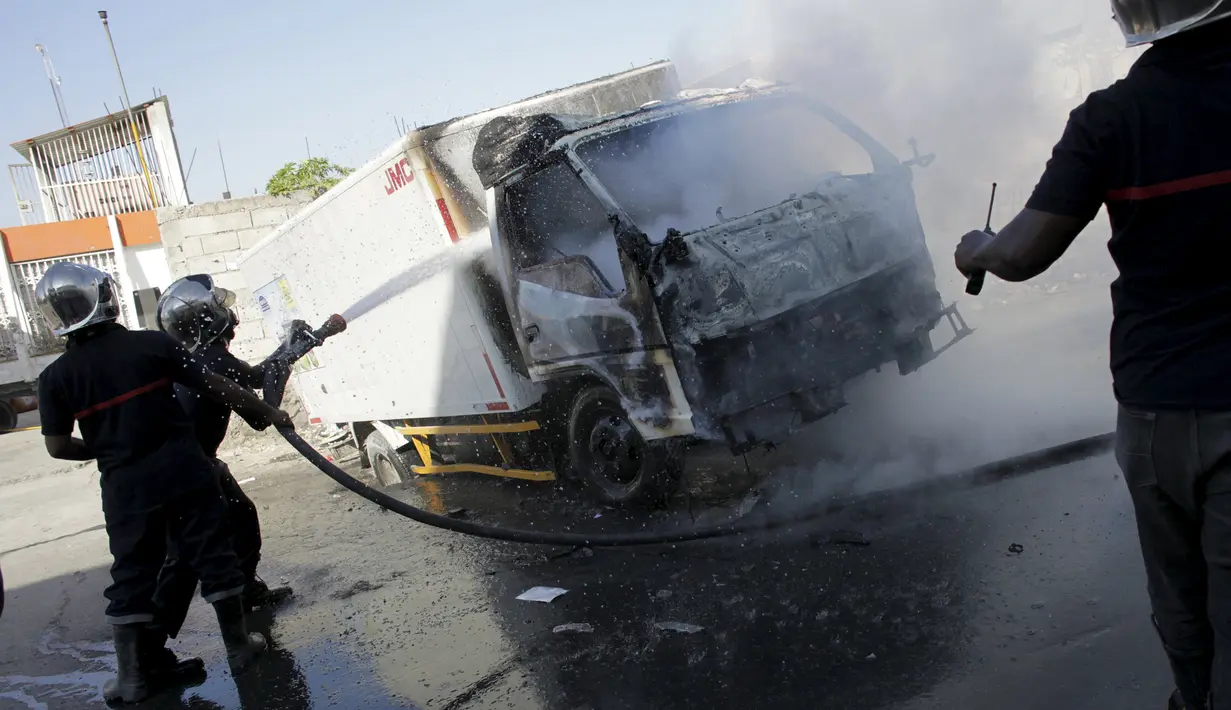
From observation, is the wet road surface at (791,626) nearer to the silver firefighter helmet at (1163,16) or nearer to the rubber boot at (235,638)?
the rubber boot at (235,638)

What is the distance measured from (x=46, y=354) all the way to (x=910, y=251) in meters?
17.5

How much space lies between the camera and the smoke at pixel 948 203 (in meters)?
5.38

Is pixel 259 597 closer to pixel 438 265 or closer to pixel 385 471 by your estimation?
pixel 438 265

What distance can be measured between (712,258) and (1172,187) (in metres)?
2.92

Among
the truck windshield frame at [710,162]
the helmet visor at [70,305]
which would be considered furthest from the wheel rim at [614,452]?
the helmet visor at [70,305]

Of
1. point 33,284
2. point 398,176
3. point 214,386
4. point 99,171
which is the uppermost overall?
point 99,171

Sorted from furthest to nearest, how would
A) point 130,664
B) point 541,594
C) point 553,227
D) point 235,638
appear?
1. point 553,227
2. point 541,594
3. point 235,638
4. point 130,664

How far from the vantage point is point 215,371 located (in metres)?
4.95

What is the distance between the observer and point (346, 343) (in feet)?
26.7

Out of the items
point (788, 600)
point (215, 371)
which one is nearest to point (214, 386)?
point (215, 371)

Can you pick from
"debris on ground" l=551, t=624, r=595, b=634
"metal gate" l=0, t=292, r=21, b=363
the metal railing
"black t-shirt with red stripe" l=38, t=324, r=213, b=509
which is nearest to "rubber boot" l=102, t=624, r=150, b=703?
"black t-shirt with red stripe" l=38, t=324, r=213, b=509

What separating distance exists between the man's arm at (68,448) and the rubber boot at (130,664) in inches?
32.2

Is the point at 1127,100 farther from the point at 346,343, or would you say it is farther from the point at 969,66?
the point at 346,343

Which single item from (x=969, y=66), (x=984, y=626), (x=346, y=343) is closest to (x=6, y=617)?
(x=346, y=343)
